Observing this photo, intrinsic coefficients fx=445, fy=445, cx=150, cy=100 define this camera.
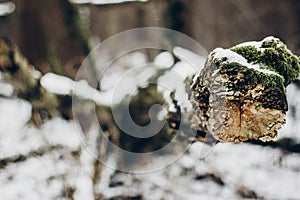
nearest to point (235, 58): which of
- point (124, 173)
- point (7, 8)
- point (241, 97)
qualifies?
point (241, 97)

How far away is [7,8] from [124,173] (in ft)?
3.59

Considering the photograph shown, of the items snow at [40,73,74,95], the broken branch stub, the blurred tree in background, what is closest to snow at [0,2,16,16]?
the blurred tree in background

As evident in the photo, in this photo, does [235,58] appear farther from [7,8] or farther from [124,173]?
[124,173]

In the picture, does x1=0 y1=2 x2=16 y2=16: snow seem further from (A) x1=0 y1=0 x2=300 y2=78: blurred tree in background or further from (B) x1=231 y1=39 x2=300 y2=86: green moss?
(B) x1=231 y1=39 x2=300 y2=86: green moss

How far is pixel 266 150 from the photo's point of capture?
8.38 feet

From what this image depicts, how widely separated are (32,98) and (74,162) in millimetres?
465

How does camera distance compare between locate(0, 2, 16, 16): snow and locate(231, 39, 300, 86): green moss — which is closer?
locate(231, 39, 300, 86): green moss

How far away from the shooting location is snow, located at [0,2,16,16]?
205 cm

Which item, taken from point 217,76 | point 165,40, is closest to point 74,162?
point 165,40

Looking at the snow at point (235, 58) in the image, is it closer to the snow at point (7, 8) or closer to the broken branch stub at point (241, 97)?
the broken branch stub at point (241, 97)

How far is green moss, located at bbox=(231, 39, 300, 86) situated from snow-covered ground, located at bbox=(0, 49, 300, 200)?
931 mm

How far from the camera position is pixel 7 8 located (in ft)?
6.89

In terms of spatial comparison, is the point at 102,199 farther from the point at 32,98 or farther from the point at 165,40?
the point at 165,40

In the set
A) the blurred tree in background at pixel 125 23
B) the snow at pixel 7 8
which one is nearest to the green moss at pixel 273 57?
the blurred tree in background at pixel 125 23
